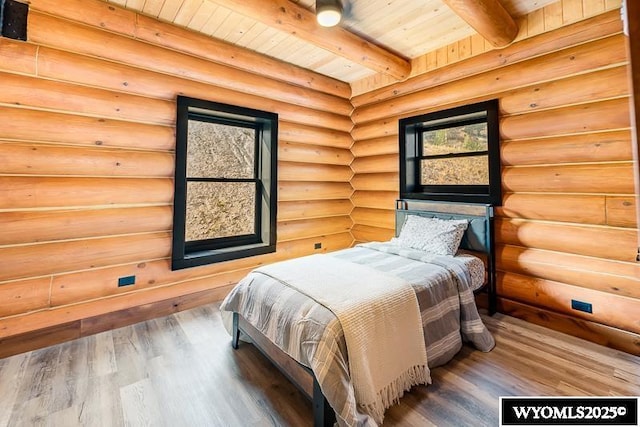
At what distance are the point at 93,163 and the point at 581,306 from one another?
4.33 meters

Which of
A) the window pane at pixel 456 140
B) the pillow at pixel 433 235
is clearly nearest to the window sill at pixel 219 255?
the pillow at pixel 433 235

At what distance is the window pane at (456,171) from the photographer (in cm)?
316

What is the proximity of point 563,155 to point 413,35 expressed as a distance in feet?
6.02

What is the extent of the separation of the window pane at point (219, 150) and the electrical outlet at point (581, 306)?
3533 millimetres

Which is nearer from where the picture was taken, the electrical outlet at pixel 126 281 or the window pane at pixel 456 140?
the electrical outlet at pixel 126 281

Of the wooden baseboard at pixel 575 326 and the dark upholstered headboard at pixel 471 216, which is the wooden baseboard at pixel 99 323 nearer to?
the dark upholstered headboard at pixel 471 216

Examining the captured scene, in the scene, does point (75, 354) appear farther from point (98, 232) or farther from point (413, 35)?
point (413, 35)

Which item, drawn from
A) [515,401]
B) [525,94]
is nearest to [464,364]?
[515,401]

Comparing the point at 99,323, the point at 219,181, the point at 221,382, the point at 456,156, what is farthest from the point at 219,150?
the point at 456,156

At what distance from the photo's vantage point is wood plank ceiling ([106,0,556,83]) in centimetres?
242

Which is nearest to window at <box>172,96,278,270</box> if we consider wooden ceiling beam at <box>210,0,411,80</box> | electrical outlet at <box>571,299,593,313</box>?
wooden ceiling beam at <box>210,0,411,80</box>

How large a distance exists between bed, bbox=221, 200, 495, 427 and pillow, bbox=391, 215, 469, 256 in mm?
11

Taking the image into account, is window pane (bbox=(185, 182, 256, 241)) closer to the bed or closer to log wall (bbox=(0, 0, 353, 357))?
log wall (bbox=(0, 0, 353, 357))

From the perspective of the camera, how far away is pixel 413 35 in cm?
295
